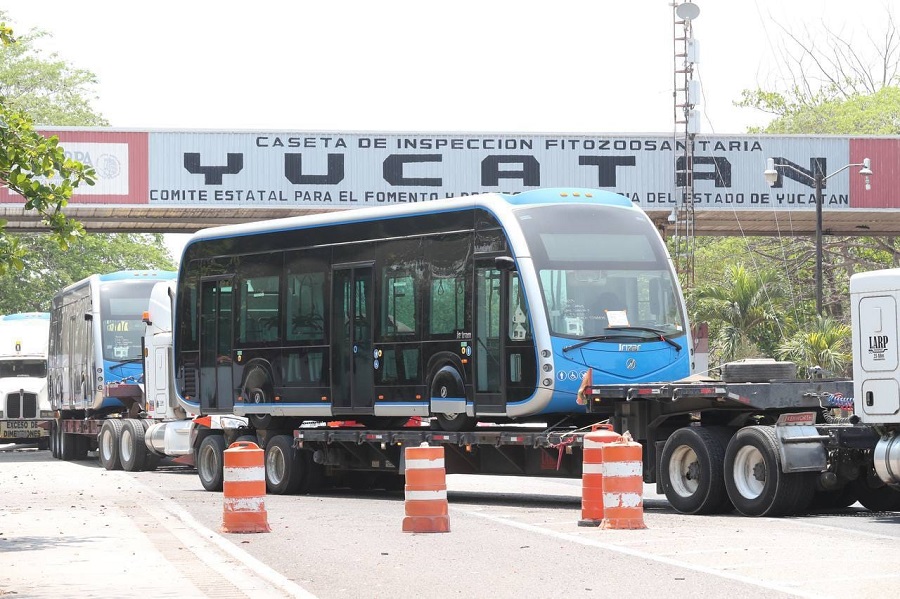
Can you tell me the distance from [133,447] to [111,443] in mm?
1298

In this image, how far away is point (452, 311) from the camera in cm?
1970

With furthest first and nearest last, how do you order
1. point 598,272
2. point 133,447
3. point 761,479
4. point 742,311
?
point 742,311 → point 133,447 → point 598,272 → point 761,479

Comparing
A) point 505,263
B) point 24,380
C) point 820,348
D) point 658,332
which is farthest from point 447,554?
point 24,380

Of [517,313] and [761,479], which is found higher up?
[517,313]

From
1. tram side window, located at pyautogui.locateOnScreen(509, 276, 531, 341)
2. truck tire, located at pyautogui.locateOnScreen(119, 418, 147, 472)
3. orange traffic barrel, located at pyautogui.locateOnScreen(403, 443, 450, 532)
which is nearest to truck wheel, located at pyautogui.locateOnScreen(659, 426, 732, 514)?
tram side window, located at pyautogui.locateOnScreen(509, 276, 531, 341)

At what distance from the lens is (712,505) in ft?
54.5

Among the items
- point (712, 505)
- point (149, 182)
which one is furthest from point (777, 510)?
point (149, 182)

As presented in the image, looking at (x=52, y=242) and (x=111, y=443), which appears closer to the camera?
(x=111, y=443)

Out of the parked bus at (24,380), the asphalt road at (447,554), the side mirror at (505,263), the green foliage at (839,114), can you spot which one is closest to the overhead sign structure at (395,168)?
the parked bus at (24,380)

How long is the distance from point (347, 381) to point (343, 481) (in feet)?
7.56

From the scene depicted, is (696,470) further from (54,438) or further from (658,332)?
(54,438)

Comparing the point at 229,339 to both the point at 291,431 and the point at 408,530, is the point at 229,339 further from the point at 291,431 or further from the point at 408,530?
the point at 408,530

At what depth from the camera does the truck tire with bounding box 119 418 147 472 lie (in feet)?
104

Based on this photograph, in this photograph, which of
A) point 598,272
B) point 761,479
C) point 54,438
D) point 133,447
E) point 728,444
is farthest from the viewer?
point 54,438
